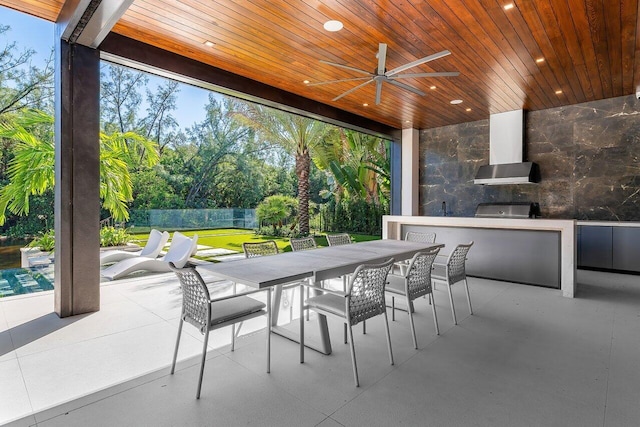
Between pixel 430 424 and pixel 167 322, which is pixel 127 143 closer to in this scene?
pixel 167 322

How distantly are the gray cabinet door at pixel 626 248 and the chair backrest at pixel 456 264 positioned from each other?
405cm

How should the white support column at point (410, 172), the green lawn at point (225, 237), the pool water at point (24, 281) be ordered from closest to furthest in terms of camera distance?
the pool water at point (24, 281), the green lawn at point (225, 237), the white support column at point (410, 172)

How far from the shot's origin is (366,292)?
254 centimetres

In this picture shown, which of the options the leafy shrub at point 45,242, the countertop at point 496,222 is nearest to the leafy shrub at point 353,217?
the countertop at point 496,222

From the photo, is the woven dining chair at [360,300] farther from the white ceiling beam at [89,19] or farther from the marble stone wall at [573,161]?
Result: the marble stone wall at [573,161]

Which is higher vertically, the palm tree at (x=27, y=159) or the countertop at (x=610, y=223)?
the palm tree at (x=27, y=159)

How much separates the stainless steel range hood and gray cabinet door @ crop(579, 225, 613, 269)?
1.32 meters

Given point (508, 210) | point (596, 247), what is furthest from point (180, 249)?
point (596, 247)

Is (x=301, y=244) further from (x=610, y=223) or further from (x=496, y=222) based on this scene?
(x=610, y=223)

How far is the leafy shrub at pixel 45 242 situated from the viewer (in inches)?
159

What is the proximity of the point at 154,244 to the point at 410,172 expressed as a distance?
5.78 m

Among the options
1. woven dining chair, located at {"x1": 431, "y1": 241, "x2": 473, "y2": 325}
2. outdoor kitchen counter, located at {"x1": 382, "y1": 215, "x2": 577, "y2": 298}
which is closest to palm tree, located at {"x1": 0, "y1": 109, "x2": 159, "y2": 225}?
woven dining chair, located at {"x1": 431, "y1": 241, "x2": 473, "y2": 325}

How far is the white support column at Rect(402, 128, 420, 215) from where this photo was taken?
8148 mm

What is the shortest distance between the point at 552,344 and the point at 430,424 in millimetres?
1796
